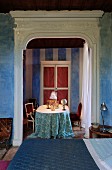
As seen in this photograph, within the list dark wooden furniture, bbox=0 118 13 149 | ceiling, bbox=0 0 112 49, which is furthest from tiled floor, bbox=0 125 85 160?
ceiling, bbox=0 0 112 49

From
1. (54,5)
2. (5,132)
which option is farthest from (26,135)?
(54,5)

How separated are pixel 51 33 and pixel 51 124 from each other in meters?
2.43

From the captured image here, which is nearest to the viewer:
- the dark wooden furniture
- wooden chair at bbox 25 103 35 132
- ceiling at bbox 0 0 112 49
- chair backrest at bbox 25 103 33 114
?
ceiling at bbox 0 0 112 49

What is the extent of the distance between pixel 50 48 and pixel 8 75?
4008mm

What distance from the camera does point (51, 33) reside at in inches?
196

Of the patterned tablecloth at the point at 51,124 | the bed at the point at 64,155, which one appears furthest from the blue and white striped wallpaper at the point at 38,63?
the bed at the point at 64,155

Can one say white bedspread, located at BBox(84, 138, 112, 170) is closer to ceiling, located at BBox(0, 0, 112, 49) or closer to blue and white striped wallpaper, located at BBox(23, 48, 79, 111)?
ceiling, located at BBox(0, 0, 112, 49)

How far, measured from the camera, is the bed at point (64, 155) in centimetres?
201

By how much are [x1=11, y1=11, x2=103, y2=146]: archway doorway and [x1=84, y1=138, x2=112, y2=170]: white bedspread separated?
7.52 ft

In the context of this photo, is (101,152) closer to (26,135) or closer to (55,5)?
(55,5)

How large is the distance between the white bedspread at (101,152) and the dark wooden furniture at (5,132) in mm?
2453

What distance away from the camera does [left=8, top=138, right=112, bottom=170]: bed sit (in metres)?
2.01

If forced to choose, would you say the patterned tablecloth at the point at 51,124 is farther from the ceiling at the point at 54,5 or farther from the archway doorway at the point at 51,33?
the ceiling at the point at 54,5

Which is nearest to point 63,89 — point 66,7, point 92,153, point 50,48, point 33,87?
point 33,87
